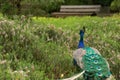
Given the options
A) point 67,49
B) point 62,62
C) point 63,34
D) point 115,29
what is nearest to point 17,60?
point 62,62

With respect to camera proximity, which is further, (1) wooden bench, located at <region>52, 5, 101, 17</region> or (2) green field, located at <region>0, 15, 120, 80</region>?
(1) wooden bench, located at <region>52, 5, 101, 17</region>

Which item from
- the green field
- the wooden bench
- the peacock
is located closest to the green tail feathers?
the peacock

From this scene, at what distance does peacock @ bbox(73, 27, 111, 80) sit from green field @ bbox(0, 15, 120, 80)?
0.47m

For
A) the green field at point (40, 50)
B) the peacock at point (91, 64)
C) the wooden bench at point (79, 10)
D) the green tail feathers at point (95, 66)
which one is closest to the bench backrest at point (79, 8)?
the wooden bench at point (79, 10)

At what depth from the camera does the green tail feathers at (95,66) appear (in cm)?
649

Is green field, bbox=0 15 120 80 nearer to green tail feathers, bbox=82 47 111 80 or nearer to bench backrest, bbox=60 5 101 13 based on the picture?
green tail feathers, bbox=82 47 111 80

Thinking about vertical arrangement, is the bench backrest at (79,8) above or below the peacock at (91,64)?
below

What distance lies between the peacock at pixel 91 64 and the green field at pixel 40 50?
0.47 meters

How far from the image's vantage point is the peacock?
21.3ft

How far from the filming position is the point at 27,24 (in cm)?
951

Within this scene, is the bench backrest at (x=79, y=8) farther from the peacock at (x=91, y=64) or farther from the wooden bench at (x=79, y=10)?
the peacock at (x=91, y=64)

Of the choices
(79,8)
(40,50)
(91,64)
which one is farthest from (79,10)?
(91,64)

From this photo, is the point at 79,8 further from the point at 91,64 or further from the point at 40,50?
the point at 91,64

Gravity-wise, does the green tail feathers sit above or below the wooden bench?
above
